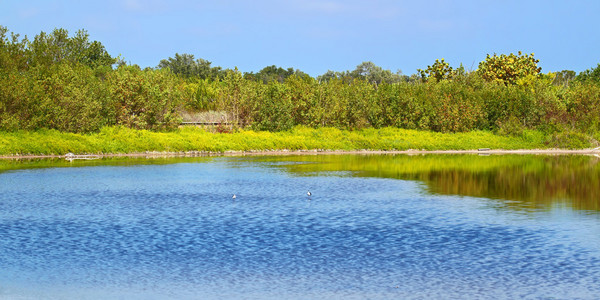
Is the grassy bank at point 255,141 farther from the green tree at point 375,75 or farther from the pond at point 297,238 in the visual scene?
the green tree at point 375,75

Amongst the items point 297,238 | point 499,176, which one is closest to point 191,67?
point 499,176

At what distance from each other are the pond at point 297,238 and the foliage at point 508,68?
248ft

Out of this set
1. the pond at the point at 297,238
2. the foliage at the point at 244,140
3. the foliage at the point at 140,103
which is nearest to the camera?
the pond at the point at 297,238

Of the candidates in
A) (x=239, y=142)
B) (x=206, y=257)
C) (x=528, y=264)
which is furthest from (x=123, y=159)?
(x=528, y=264)

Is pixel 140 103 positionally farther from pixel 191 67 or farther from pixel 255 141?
pixel 191 67

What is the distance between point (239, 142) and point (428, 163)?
24.1 metres

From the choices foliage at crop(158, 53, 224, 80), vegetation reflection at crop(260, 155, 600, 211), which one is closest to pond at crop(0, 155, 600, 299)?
vegetation reflection at crop(260, 155, 600, 211)

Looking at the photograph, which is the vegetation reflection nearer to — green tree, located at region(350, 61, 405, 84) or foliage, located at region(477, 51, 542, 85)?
foliage, located at region(477, 51, 542, 85)

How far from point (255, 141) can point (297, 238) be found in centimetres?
5593

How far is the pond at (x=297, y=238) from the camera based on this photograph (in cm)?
1622

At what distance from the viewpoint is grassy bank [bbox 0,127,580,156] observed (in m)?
64.6

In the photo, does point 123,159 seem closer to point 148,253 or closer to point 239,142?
point 239,142

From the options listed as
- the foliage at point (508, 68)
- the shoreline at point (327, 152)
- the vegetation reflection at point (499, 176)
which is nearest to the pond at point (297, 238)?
the vegetation reflection at point (499, 176)

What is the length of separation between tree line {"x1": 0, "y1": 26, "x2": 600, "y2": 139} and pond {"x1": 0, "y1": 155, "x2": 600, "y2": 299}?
26872 mm
